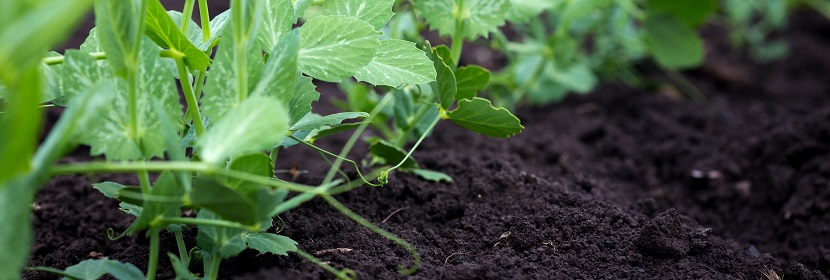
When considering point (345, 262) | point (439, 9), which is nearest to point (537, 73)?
point (439, 9)

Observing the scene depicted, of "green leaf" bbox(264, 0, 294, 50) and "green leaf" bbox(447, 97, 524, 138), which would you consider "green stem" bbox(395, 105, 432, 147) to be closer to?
"green leaf" bbox(447, 97, 524, 138)

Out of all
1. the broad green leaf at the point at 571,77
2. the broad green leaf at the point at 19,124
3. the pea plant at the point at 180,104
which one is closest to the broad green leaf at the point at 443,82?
the pea plant at the point at 180,104

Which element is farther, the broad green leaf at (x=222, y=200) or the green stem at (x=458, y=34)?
the green stem at (x=458, y=34)

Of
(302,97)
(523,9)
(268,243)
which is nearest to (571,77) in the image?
(523,9)

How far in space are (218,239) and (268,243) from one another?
0.24 feet

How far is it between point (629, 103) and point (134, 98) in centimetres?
198

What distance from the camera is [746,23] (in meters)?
3.67

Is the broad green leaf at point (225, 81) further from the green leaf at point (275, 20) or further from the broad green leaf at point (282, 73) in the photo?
the green leaf at point (275, 20)

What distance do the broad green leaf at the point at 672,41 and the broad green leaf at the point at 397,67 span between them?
1618 mm

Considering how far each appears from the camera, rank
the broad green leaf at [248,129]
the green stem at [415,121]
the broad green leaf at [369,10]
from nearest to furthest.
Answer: the broad green leaf at [248,129], the broad green leaf at [369,10], the green stem at [415,121]

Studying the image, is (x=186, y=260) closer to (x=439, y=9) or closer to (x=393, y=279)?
(x=393, y=279)

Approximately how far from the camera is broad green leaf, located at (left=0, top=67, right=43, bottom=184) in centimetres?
78

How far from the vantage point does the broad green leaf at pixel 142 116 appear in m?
0.99

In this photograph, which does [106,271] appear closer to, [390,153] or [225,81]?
[225,81]
